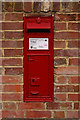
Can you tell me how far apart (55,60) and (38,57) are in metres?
0.20

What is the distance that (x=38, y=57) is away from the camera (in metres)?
1.89

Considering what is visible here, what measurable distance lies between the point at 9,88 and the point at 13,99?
140 mm

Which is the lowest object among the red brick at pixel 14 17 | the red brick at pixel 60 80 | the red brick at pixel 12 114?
the red brick at pixel 12 114

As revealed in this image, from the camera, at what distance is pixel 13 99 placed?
1.95 metres

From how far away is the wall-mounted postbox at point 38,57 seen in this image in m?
1.87

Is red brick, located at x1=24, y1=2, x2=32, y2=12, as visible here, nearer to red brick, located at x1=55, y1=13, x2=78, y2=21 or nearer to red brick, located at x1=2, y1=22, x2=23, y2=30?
red brick, located at x1=2, y1=22, x2=23, y2=30

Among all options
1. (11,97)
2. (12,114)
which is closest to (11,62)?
(11,97)

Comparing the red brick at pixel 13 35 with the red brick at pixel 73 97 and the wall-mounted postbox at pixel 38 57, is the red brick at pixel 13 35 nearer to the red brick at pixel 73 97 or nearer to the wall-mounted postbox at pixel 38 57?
the wall-mounted postbox at pixel 38 57

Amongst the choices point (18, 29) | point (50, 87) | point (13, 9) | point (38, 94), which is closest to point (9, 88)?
point (38, 94)

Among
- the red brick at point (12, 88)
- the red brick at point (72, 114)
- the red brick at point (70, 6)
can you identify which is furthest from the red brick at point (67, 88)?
the red brick at point (70, 6)

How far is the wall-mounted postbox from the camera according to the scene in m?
1.87

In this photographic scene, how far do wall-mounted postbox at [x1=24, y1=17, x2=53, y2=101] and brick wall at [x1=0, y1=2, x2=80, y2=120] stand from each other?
0.06 metres

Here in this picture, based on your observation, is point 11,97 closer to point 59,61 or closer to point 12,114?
point 12,114

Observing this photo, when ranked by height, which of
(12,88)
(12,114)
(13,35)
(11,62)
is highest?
(13,35)
